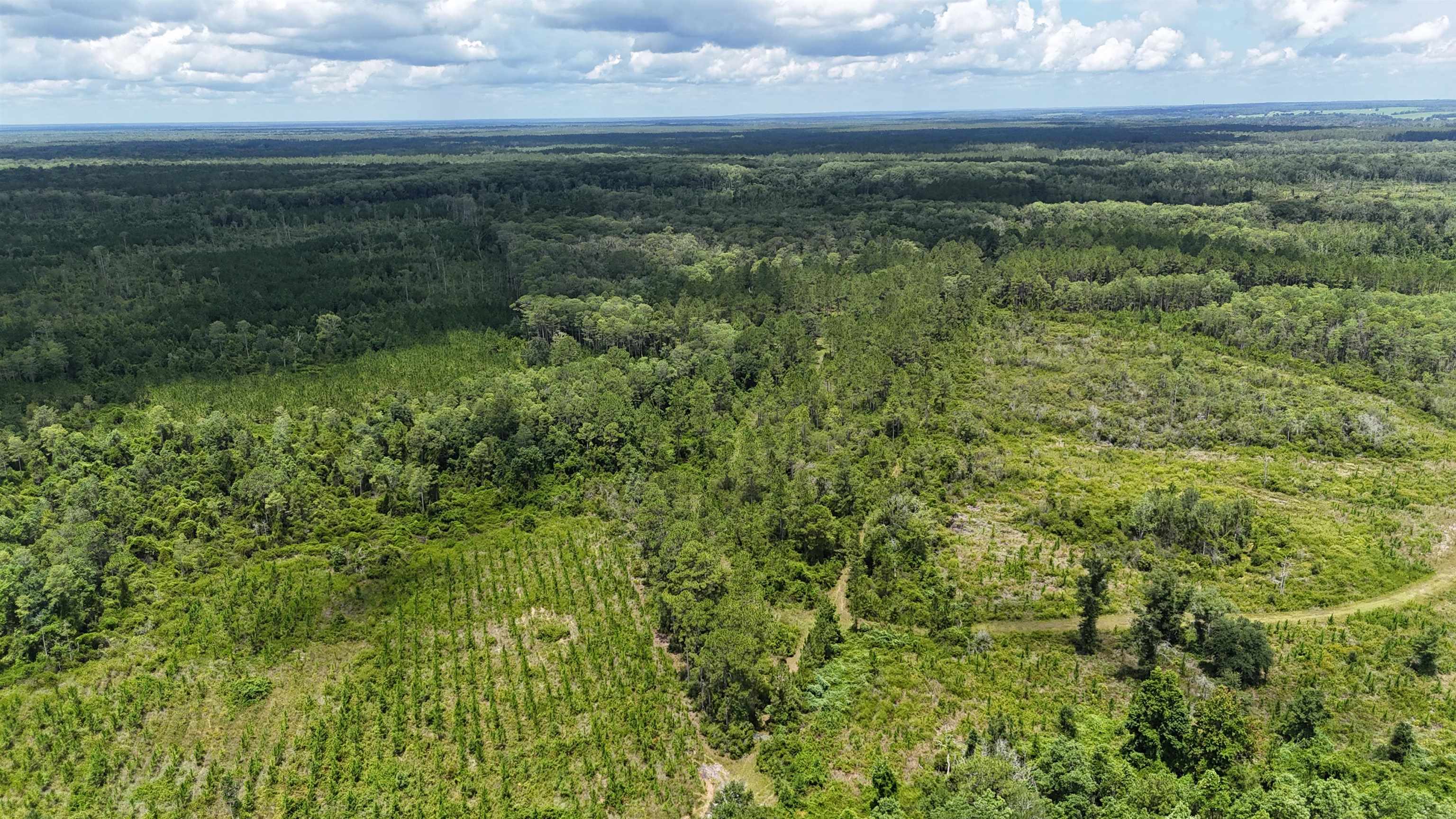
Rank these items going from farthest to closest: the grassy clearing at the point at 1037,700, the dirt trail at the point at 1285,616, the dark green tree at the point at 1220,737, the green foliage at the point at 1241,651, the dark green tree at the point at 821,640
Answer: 1. the dirt trail at the point at 1285,616
2. the dark green tree at the point at 821,640
3. the green foliage at the point at 1241,651
4. the grassy clearing at the point at 1037,700
5. the dark green tree at the point at 1220,737

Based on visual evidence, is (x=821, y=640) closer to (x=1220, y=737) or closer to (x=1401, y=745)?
(x=1220, y=737)

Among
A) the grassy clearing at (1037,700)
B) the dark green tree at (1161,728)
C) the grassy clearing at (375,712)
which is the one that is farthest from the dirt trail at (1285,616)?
the grassy clearing at (375,712)

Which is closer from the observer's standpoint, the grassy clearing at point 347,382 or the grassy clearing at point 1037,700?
the grassy clearing at point 1037,700

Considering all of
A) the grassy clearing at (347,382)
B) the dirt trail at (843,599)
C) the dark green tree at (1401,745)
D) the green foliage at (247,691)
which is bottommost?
the dirt trail at (843,599)

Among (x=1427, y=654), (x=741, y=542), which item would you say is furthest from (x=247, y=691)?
(x=1427, y=654)

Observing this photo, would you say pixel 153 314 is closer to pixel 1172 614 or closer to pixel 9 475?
pixel 9 475

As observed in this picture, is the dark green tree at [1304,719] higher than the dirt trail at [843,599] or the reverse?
higher

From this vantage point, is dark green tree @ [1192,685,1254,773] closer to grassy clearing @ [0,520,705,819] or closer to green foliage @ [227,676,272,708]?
grassy clearing @ [0,520,705,819]

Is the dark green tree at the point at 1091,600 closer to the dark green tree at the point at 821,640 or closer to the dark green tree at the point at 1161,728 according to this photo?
the dark green tree at the point at 1161,728
